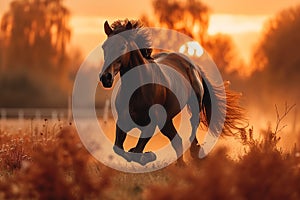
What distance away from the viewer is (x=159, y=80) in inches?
439

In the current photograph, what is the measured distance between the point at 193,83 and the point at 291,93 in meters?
26.4

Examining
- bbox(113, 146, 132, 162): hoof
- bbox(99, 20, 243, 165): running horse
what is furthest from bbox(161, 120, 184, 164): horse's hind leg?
bbox(113, 146, 132, 162): hoof

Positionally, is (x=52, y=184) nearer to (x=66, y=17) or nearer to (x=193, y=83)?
(x=193, y=83)

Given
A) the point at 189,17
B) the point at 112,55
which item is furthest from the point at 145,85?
the point at 189,17

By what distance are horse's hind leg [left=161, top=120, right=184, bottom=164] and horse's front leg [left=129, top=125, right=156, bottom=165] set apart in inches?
16.6

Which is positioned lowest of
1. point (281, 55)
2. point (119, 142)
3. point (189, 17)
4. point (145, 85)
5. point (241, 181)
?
point (241, 181)

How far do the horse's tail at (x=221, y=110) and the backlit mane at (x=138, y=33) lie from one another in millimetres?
1900

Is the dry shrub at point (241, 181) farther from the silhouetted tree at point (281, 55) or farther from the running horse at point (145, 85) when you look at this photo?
the silhouetted tree at point (281, 55)

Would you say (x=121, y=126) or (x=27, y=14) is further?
(x=27, y=14)

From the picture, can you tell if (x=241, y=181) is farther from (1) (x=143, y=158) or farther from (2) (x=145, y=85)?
(2) (x=145, y=85)

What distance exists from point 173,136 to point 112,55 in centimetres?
189

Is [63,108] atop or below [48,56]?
below

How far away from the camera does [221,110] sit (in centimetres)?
1288

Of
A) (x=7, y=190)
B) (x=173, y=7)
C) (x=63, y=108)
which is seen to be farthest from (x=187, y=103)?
(x=63, y=108)
